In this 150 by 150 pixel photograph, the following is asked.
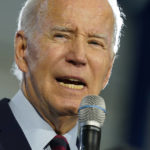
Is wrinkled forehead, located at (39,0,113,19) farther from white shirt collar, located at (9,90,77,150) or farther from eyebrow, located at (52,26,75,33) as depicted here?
white shirt collar, located at (9,90,77,150)

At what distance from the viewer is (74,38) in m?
1.72

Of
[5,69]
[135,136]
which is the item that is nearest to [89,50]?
[5,69]

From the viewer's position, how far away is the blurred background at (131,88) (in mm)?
3680

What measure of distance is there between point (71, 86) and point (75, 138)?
0.96 feet

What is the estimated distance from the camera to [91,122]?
3.93ft

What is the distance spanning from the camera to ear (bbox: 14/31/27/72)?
181 cm

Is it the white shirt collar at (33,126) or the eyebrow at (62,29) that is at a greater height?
the eyebrow at (62,29)

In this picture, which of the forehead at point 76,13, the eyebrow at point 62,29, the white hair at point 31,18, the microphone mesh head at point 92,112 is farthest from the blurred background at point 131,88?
the microphone mesh head at point 92,112

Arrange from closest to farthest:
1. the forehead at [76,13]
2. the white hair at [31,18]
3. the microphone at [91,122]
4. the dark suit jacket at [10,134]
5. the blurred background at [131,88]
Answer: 1. the microphone at [91,122]
2. the dark suit jacket at [10,134]
3. the forehead at [76,13]
4. the white hair at [31,18]
5. the blurred background at [131,88]

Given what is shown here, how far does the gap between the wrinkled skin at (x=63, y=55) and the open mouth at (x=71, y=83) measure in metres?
0.01

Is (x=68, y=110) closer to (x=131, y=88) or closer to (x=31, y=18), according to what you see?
(x=31, y=18)

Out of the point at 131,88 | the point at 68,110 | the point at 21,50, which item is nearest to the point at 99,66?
the point at 68,110

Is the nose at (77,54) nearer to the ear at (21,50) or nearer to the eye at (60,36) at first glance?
the eye at (60,36)

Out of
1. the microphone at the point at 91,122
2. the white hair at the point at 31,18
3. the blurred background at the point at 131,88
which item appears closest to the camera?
the microphone at the point at 91,122
